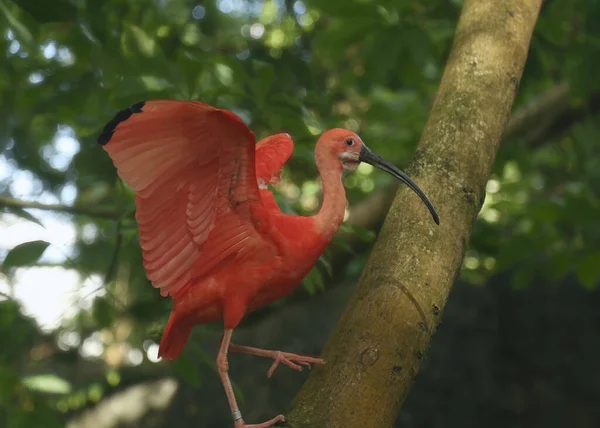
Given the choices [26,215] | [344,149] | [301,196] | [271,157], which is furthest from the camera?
[301,196]

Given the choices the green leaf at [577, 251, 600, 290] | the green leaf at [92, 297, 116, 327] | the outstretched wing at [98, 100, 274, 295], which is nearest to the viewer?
the outstretched wing at [98, 100, 274, 295]

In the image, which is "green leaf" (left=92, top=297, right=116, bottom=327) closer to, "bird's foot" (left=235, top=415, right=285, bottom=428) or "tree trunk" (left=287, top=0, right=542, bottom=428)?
"bird's foot" (left=235, top=415, right=285, bottom=428)

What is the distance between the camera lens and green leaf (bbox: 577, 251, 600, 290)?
15.1 ft

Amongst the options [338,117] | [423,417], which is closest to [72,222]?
[423,417]

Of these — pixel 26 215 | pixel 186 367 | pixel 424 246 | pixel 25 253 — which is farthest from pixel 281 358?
pixel 26 215

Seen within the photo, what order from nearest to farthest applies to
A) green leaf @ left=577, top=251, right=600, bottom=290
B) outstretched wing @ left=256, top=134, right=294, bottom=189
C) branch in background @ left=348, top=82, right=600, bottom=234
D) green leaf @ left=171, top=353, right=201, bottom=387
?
outstretched wing @ left=256, top=134, right=294, bottom=189 < green leaf @ left=171, top=353, right=201, bottom=387 < green leaf @ left=577, top=251, right=600, bottom=290 < branch in background @ left=348, top=82, right=600, bottom=234

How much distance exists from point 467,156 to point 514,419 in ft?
19.8

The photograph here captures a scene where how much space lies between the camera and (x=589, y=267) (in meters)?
4.62

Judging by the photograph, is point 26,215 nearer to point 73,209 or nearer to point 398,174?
point 73,209

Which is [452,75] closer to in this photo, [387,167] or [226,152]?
[387,167]

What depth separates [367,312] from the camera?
2162 mm

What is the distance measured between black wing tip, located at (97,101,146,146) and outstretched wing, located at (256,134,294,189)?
76 cm

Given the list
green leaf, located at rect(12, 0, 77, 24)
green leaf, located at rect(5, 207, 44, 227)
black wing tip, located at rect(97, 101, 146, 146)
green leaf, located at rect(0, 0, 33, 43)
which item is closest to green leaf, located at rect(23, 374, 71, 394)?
green leaf, located at rect(5, 207, 44, 227)

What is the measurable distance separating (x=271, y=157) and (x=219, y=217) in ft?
1.79
